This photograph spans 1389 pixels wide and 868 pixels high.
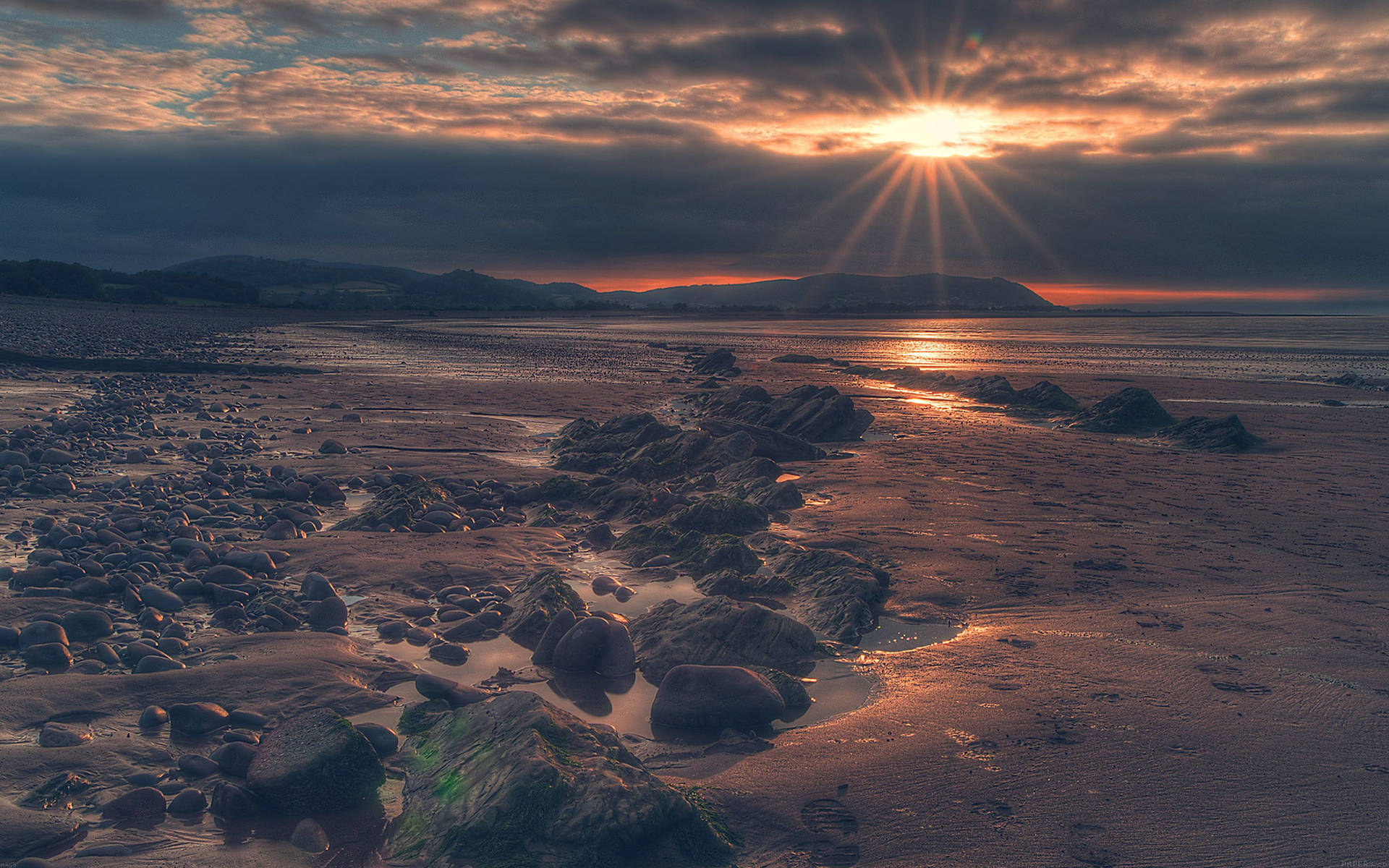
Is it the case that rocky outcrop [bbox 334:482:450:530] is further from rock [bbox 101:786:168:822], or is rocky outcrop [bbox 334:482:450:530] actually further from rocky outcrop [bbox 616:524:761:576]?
rock [bbox 101:786:168:822]

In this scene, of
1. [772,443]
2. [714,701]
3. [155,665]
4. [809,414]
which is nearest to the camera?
[714,701]

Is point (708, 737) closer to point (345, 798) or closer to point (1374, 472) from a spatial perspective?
point (345, 798)

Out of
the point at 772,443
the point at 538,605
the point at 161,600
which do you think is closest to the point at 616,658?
the point at 538,605

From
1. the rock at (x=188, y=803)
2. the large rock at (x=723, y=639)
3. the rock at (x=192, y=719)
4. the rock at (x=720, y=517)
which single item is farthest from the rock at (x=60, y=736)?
the rock at (x=720, y=517)

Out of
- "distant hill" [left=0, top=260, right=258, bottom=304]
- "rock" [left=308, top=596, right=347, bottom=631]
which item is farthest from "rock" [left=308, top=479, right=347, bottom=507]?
"distant hill" [left=0, top=260, right=258, bottom=304]

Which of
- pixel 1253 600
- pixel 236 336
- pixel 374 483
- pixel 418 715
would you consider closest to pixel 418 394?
pixel 374 483

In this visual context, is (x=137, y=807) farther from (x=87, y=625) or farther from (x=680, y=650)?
(x=680, y=650)

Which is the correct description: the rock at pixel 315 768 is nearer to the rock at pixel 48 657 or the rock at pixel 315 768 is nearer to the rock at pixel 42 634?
the rock at pixel 48 657
